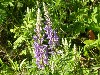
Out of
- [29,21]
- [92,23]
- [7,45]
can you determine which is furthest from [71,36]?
[7,45]

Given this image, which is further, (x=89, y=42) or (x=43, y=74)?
(x=89, y=42)

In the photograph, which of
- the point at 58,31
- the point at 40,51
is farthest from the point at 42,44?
the point at 58,31

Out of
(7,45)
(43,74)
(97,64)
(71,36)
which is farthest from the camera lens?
(7,45)

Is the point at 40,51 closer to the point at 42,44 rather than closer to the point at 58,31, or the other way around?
the point at 42,44

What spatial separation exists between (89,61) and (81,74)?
2.67 feet

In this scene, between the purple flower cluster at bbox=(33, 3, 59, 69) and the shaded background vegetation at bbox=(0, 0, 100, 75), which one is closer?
the purple flower cluster at bbox=(33, 3, 59, 69)

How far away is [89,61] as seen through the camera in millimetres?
4523

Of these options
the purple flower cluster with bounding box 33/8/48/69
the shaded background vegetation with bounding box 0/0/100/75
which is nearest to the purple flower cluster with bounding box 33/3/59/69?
the purple flower cluster with bounding box 33/8/48/69

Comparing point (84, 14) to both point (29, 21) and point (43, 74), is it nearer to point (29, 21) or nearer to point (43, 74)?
point (29, 21)

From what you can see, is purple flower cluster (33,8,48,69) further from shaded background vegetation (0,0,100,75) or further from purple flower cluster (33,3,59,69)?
shaded background vegetation (0,0,100,75)

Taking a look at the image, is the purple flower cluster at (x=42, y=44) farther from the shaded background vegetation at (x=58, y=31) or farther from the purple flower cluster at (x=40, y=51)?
the shaded background vegetation at (x=58, y=31)

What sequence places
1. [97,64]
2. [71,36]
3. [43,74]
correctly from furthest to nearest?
[71,36], [97,64], [43,74]

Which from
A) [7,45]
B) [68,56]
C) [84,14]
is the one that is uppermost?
[84,14]

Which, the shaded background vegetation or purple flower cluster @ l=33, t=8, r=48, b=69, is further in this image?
the shaded background vegetation
